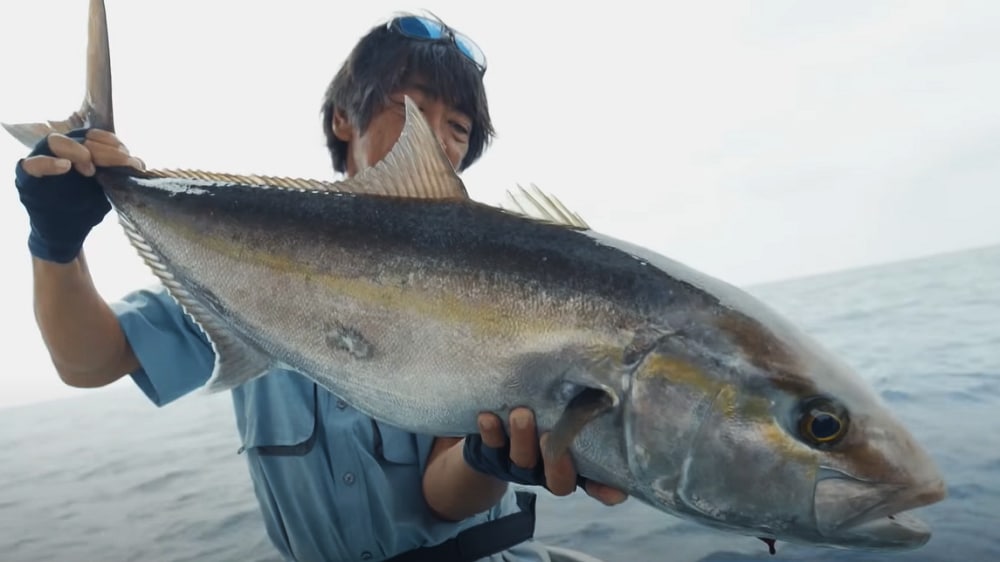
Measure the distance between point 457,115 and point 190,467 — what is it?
965cm

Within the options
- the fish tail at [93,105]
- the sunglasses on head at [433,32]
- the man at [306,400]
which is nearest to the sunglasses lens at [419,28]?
the sunglasses on head at [433,32]

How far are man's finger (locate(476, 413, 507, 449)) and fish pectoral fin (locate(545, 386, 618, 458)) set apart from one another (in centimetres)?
20

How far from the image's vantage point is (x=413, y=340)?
181 cm

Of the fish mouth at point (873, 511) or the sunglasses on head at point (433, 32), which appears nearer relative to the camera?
the fish mouth at point (873, 511)

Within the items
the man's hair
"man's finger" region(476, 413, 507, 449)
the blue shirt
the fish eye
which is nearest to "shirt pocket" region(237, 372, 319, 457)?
the blue shirt

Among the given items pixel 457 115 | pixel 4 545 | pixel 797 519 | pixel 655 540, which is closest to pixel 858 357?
pixel 655 540

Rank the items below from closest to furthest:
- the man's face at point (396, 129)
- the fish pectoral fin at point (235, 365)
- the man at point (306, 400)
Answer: the fish pectoral fin at point (235, 365), the man at point (306, 400), the man's face at point (396, 129)

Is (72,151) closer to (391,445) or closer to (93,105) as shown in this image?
(93,105)

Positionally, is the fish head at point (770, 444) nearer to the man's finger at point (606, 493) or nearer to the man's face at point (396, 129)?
the man's finger at point (606, 493)

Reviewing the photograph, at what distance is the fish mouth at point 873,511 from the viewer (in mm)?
1401

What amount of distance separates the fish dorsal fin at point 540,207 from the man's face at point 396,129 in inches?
38.9

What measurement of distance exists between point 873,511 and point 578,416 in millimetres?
696

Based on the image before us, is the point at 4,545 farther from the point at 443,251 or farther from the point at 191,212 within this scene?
the point at 443,251

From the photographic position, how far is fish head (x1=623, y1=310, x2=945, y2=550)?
4.66ft
